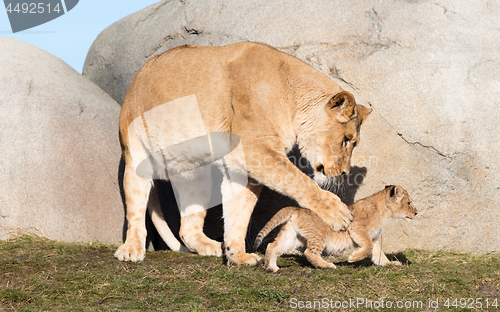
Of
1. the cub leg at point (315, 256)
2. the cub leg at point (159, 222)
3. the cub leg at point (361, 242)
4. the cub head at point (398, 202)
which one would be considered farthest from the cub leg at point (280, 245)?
the cub leg at point (159, 222)

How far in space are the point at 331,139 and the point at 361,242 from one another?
1105 millimetres

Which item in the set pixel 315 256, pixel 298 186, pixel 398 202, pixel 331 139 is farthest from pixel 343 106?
pixel 315 256

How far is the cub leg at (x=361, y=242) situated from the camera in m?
4.29

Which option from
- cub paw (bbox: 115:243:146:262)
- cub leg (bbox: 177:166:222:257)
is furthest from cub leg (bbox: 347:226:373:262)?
cub paw (bbox: 115:243:146:262)

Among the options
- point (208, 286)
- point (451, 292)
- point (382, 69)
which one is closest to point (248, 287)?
point (208, 286)

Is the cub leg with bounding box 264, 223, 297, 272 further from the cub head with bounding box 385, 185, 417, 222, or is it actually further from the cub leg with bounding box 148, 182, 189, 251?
the cub leg with bounding box 148, 182, 189, 251

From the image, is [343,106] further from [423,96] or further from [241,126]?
[423,96]

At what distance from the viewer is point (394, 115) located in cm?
575

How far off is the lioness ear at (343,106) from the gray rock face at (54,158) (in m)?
3.39

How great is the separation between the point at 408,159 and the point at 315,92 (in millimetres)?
1655

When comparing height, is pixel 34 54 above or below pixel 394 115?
above

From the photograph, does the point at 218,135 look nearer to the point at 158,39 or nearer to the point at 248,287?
the point at 248,287

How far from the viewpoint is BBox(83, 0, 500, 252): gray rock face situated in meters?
5.66

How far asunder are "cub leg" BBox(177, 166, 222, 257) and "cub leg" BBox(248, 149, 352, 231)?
1.40 m
